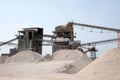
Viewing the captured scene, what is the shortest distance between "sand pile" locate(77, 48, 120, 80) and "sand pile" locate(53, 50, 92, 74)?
5939 millimetres

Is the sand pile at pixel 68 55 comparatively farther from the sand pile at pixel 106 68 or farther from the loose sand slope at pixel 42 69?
the sand pile at pixel 106 68

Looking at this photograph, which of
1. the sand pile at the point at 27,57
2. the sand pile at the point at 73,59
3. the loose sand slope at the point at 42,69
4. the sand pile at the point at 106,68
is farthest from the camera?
the sand pile at the point at 27,57

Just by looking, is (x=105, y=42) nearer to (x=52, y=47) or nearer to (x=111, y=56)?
(x=52, y=47)

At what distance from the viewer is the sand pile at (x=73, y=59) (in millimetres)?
25148

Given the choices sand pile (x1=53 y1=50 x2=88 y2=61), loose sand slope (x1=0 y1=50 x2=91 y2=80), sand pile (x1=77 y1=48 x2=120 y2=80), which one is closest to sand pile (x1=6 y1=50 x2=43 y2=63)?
loose sand slope (x1=0 y1=50 x2=91 y2=80)

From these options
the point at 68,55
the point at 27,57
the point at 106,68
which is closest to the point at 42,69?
the point at 106,68

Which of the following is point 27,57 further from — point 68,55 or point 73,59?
point 73,59

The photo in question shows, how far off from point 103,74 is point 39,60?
1907 cm

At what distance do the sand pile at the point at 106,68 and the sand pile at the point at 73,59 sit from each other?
19.5 feet

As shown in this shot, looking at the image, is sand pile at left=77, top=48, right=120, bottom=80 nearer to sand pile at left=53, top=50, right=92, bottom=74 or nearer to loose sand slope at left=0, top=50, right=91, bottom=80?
loose sand slope at left=0, top=50, right=91, bottom=80

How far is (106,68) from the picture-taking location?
695 inches

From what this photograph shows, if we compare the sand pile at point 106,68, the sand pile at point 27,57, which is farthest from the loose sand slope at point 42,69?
the sand pile at point 106,68

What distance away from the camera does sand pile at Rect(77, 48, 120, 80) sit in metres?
Result: 16.7

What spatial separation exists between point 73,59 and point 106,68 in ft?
55.8
